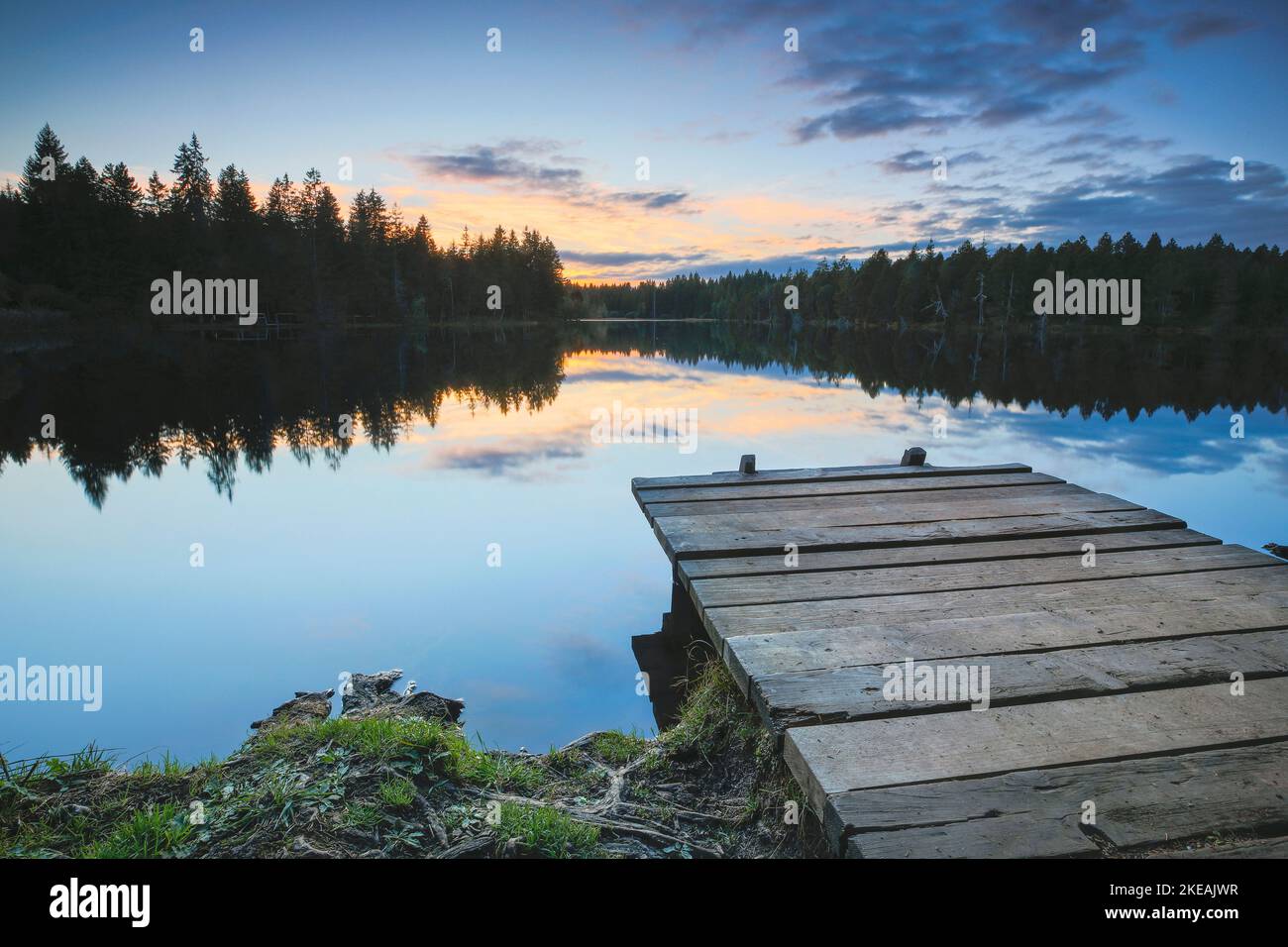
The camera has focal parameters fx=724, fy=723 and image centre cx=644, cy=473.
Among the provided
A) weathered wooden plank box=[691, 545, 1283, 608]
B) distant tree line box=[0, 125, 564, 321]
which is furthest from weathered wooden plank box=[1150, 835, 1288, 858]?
distant tree line box=[0, 125, 564, 321]

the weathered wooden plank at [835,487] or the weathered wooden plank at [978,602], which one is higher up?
the weathered wooden plank at [835,487]

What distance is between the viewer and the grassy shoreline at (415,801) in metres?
2.77

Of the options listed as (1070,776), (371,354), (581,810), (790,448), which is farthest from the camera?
(371,354)

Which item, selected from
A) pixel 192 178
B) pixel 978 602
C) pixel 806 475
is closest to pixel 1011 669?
pixel 978 602

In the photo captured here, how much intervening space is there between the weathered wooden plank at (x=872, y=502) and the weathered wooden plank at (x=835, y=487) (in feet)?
0.18

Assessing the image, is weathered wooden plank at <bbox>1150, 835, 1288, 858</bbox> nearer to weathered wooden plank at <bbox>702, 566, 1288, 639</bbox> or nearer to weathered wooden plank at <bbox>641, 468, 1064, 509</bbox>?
weathered wooden plank at <bbox>702, 566, 1288, 639</bbox>

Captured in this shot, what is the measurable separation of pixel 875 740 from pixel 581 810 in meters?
1.36

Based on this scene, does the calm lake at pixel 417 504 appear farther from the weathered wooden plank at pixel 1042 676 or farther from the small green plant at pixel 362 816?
the weathered wooden plank at pixel 1042 676

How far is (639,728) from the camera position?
185 inches

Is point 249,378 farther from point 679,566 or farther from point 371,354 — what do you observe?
point 679,566

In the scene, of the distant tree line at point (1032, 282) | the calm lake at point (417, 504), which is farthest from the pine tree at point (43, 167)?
the distant tree line at point (1032, 282)
